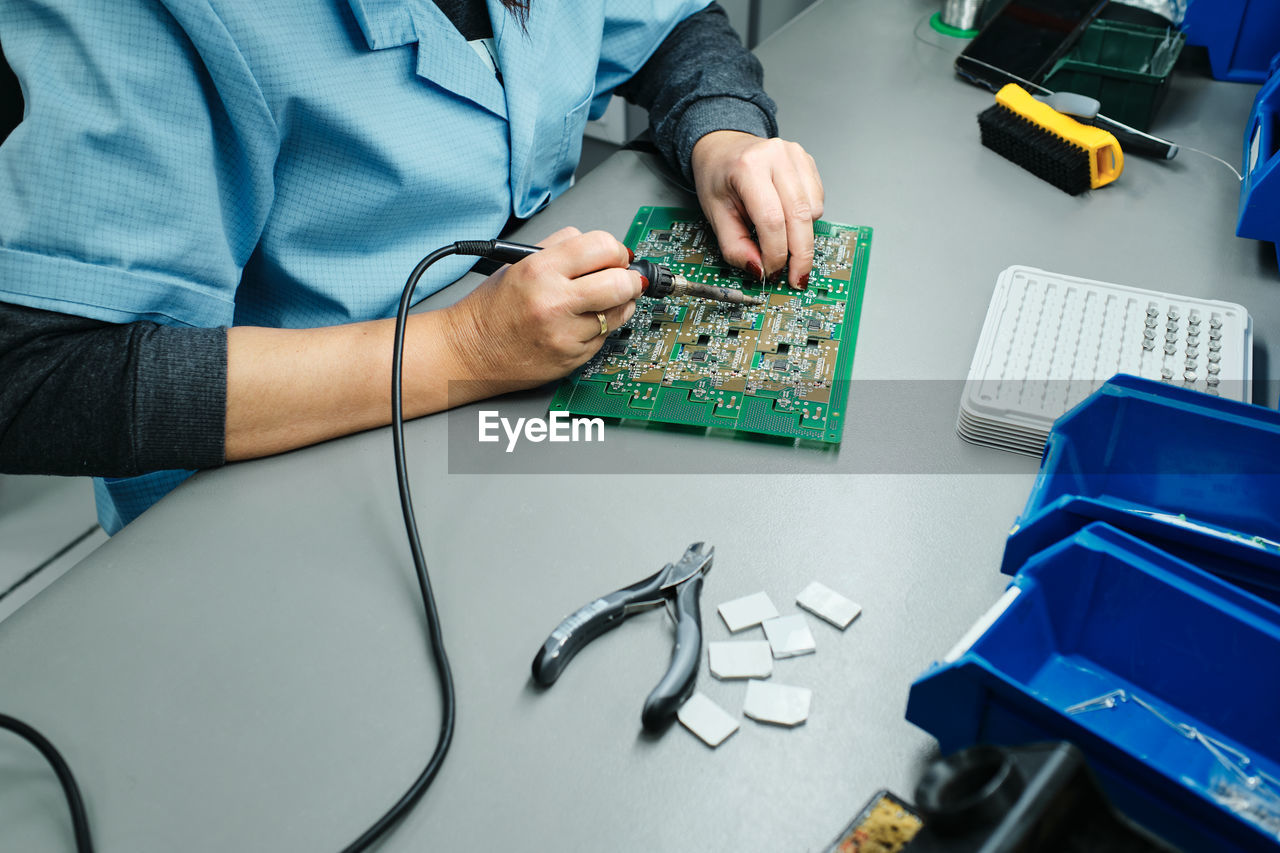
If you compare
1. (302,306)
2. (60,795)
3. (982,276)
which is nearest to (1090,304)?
(982,276)

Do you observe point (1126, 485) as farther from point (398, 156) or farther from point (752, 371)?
point (398, 156)

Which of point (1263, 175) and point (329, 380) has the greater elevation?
point (1263, 175)

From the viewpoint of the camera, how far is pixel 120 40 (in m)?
0.69

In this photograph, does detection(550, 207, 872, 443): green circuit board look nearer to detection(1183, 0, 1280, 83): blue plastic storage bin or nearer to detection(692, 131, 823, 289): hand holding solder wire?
detection(692, 131, 823, 289): hand holding solder wire

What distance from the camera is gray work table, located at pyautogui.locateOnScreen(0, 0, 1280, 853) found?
0.56 meters

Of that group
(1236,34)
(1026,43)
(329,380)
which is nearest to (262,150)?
(329,380)

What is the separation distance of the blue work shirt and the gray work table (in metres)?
0.20

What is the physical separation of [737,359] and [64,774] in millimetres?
638

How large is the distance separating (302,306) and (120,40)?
31 centimetres

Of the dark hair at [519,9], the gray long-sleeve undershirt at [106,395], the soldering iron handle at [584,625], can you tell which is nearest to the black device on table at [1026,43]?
the dark hair at [519,9]

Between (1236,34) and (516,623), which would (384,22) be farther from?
(1236,34)

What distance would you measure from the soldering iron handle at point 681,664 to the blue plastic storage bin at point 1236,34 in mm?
1237

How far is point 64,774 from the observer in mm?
573

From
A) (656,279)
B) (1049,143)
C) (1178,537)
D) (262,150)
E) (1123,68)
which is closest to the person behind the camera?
(1178,537)
